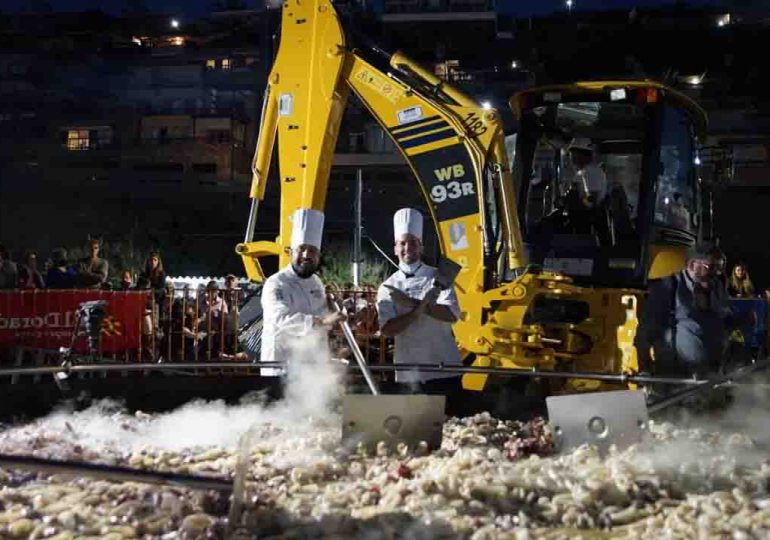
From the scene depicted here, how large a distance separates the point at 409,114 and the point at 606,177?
1951mm

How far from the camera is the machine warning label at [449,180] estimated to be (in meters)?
7.94

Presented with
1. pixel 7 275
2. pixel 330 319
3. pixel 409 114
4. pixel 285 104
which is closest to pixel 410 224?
pixel 330 319

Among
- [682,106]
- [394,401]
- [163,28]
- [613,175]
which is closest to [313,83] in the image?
[613,175]

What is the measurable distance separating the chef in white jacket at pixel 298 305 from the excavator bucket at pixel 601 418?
1418 mm

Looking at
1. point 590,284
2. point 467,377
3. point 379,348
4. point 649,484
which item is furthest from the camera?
point 379,348

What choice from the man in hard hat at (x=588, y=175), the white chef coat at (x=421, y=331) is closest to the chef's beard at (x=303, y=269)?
the white chef coat at (x=421, y=331)

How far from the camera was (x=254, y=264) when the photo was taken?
8.00 meters

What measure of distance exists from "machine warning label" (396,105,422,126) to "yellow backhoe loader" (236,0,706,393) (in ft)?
0.06

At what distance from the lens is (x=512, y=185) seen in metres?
7.83

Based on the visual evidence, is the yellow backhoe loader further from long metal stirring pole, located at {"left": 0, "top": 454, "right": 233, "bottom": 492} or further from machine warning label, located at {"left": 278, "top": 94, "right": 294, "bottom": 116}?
long metal stirring pole, located at {"left": 0, "top": 454, "right": 233, "bottom": 492}

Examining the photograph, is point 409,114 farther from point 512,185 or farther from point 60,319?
point 60,319

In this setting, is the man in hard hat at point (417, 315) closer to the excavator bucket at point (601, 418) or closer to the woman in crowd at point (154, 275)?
the excavator bucket at point (601, 418)

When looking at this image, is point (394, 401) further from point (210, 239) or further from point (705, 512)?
point (210, 239)

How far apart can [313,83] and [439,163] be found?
1.35 m
